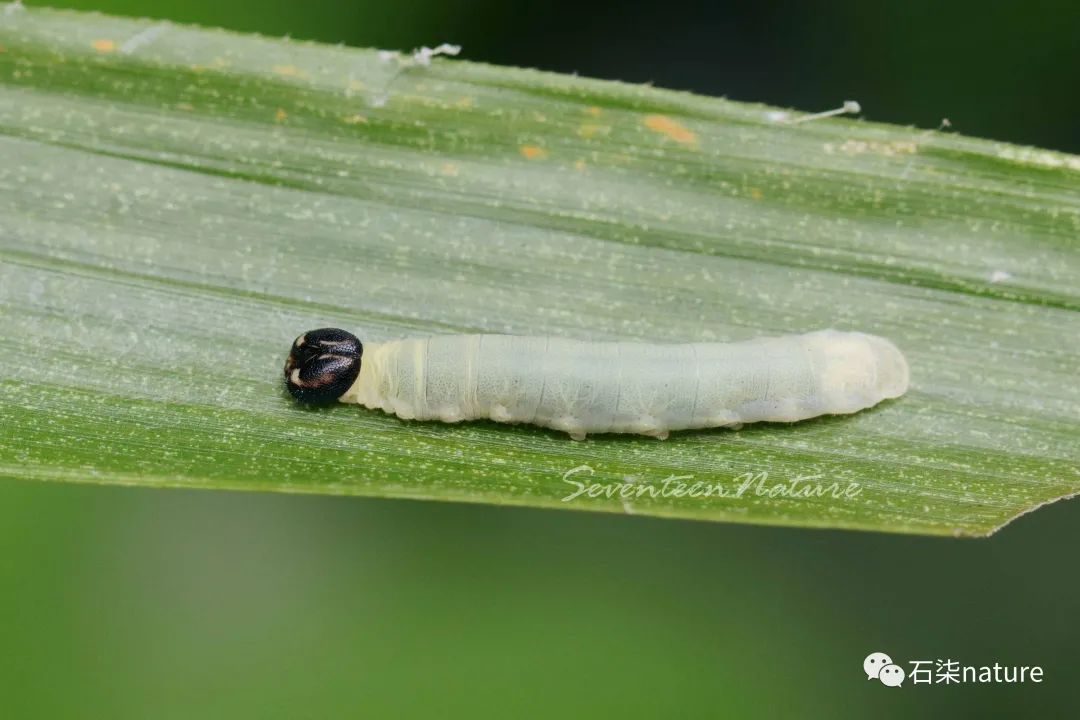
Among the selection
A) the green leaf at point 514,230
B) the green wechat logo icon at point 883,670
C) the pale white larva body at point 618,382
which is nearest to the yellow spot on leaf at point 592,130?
the green leaf at point 514,230

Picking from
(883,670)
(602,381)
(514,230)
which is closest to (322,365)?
(514,230)

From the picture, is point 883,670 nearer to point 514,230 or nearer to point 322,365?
point 514,230

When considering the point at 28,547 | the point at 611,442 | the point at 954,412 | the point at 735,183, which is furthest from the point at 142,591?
the point at 954,412

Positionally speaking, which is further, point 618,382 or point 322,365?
point 618,382

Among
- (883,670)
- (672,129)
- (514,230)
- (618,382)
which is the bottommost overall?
(883,670)

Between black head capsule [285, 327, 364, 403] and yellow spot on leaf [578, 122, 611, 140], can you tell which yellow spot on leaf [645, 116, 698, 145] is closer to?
yellow spot on leaf [578, 122, 611, 140]

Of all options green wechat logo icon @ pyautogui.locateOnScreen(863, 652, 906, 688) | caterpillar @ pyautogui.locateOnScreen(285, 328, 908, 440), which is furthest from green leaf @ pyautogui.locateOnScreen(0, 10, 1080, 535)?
green wechat logo icon @ pyautogui.locateOnScreen(863, 652, 906, 688)
